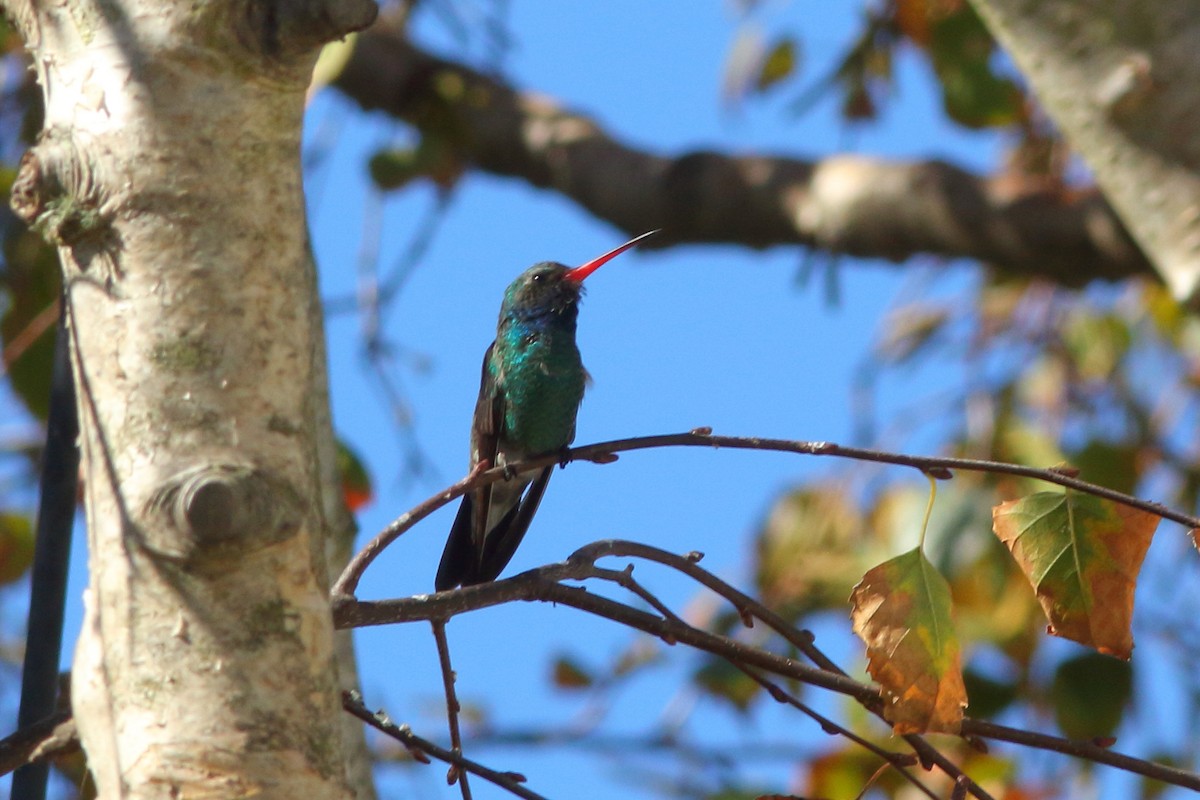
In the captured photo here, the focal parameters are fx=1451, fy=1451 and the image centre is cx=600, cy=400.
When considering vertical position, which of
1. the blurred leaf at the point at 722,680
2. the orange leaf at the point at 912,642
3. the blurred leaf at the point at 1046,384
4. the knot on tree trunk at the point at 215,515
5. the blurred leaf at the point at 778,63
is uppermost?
the blurred leaf at the point at 778,63

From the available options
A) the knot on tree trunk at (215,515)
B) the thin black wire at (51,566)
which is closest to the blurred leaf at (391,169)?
the thin black wire at (51,566)

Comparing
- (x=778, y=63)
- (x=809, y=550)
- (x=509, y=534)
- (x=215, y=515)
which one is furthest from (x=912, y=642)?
(x=778, y=63)

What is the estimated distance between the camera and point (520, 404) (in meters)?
3.84

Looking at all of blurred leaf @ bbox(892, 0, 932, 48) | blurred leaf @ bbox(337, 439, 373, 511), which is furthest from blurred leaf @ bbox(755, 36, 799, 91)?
blurred leaf @ bbox(337, 439, 373, 511)

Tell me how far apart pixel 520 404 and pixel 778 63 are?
2523 millimetres

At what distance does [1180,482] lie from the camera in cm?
530

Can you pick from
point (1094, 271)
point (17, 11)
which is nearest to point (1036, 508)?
point (17, 11)

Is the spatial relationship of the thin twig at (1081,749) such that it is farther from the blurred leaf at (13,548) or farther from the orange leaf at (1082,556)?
the blurred leaf at (13,548)

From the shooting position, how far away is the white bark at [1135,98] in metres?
3.14

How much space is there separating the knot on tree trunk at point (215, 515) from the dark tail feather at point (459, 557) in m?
1.98

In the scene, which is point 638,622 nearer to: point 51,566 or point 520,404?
point 51,566

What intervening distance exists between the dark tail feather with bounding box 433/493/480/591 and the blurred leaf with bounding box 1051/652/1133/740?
6.72 ft

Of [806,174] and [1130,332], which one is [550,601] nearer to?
[806,174]

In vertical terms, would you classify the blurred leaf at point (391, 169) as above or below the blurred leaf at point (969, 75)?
above
